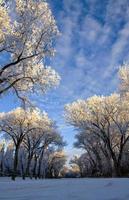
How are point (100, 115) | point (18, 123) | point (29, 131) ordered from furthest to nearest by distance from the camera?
point (29, 131), point (18, 123), point (100, 115)

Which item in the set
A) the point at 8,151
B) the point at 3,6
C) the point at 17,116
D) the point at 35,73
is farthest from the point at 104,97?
the point at 8,151

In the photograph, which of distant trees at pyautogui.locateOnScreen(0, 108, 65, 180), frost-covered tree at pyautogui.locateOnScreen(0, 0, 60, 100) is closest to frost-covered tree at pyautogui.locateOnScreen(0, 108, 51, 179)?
distant trees at pyautogui.locateOnScreen(0, 108, 65, 180)

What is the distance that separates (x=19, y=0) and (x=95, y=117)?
3520 centimetres

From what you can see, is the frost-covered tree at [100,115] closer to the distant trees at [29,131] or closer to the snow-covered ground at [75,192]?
the distant trees at [29,131]

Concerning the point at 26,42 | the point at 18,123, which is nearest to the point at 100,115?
the point at 18,123

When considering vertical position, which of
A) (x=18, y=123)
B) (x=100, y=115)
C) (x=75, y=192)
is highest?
(x=18, y=123)

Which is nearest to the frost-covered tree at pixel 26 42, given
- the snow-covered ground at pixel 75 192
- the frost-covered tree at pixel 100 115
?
the snow-covered ground at pixel 75 192

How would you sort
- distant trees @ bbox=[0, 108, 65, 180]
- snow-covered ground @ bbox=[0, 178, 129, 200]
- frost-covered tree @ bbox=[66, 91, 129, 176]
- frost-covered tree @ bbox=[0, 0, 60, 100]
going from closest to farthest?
1. snow-covered ground @ bbox=[0, 178, 129, 200]
2. frost-covered tree @ bbox=[0, 0, 60, 100]
3. frost-covered tree @ bbox=[66, 91, 129, 176]
4. distant trees @ bbox=[0, 108, 65, 180]

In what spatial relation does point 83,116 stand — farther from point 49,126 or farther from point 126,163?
point 126,163

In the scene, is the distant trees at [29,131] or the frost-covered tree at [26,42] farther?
the distant trees at [29,131]

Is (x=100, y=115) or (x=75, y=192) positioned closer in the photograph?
(x=75, y=192)

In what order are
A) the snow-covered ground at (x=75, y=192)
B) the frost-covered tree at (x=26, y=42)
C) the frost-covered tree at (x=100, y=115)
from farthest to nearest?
the frost-covered tree at (x=100, y=115), the frost-covered tree at (x=26, y=42), the snow-covered ground at (x=75, y=192)

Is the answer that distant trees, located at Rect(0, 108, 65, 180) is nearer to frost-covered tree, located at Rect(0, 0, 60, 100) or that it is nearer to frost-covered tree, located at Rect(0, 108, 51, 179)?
frost-covered tree, located at Rect(0, 108, 51, 179)

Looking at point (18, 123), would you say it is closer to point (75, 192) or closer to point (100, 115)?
point (100, 115)
